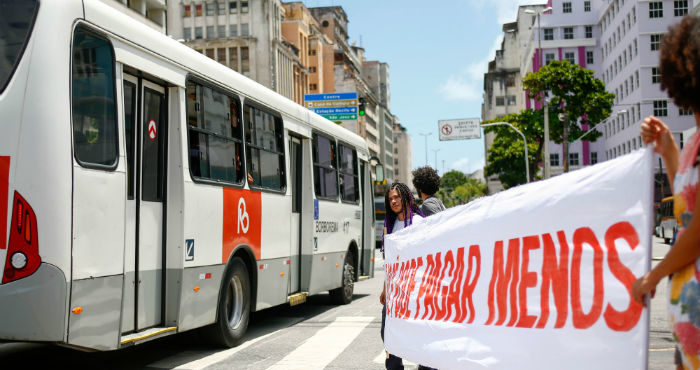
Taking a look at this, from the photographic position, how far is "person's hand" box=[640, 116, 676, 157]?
132 inches

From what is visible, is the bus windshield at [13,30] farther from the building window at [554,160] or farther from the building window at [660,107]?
the building window at [554,160]

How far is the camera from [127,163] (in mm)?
7258

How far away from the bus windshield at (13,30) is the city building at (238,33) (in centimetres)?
8103

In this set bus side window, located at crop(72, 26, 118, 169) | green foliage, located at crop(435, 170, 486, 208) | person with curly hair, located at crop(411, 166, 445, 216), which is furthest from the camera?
green foliage, located at crop(435, 170, 486, 208)

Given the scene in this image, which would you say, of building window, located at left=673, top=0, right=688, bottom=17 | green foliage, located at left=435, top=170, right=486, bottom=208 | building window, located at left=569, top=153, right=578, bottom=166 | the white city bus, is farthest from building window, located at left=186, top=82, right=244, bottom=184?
green foliage, located at left=435, top=170, right=486, bottom=208

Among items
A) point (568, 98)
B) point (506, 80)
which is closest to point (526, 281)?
point (568, 98)

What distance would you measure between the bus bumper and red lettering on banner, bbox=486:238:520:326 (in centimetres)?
328

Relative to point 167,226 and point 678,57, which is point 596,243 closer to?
point 678,57

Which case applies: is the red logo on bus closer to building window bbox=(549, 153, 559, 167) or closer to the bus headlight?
the bus headlight

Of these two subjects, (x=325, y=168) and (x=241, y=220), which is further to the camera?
(x=325, y=168)

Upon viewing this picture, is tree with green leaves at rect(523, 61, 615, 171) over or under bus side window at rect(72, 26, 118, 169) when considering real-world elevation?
over

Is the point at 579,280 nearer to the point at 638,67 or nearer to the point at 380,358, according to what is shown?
the point at 380,358

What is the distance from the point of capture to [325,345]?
9828 millimetres

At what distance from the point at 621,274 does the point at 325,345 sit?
21.5ft
